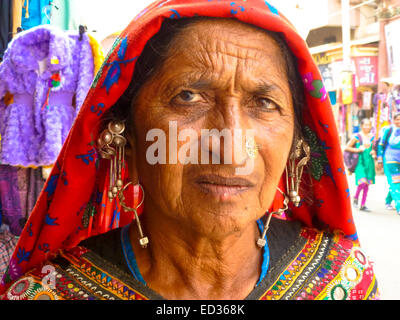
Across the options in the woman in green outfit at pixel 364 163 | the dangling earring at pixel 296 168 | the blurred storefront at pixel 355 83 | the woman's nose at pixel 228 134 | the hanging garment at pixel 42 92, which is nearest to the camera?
the woman's nose at pixel 228 134

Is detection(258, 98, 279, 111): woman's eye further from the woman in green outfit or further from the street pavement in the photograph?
the woman in green outfit

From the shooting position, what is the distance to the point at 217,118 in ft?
4.06

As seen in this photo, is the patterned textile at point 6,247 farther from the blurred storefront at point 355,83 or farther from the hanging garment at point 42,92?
the blurred storefront at point 355,83

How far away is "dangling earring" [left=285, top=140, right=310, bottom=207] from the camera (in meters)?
1.54

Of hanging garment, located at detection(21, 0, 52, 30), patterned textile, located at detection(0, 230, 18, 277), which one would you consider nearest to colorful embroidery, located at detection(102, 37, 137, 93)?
patterned textile, located at detection(0, 230, 18, 277)

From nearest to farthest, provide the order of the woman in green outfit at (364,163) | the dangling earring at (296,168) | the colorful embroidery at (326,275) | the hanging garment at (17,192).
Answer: the colorful embroidery at (326,275), the dangling earring at (296,168), the hanging garment at (17,192), the woman in green outfit at (364,163)

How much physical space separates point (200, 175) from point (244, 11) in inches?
22.6

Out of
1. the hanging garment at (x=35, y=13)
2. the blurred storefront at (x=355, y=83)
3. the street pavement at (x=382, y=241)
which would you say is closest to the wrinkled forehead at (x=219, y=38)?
the hanging garment at (x=35, y=13)

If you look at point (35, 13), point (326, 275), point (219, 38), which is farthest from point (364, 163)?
point (219, 38)

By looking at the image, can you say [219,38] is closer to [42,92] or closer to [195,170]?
[195,170]

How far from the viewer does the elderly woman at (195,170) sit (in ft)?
4.03

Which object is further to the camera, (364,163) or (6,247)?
(364,163)

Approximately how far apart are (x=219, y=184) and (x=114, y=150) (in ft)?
1.54
